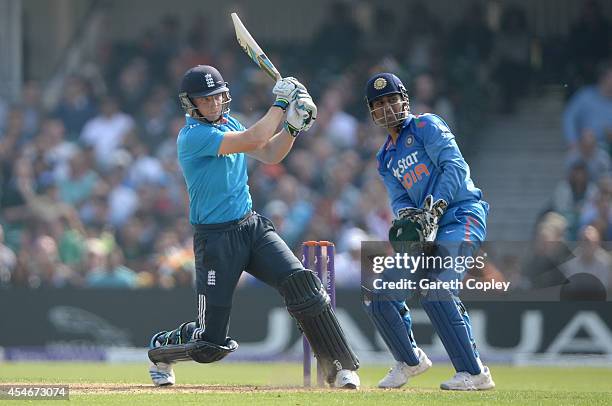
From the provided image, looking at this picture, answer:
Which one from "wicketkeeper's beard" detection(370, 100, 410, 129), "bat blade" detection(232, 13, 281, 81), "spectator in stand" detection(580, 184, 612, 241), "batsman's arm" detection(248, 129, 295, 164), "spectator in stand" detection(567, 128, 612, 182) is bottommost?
"spectator in stand" detection(580, 184, 612, 241)

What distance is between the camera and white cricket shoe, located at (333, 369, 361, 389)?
9.11m

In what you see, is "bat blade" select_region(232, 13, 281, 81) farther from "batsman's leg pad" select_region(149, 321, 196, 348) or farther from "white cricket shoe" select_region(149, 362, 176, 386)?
"white cricket shoe" select_region(149, 362, 176, 386)

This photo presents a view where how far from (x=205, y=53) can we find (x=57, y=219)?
4.51m

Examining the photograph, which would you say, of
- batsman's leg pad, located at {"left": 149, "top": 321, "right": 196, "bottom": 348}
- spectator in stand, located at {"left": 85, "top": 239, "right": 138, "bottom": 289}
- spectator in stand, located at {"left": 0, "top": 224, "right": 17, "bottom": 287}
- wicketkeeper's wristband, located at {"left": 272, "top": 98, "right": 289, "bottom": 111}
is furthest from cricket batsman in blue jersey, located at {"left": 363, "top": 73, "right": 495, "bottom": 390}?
spectator in stand, located at {"left": 0, "top": 224, "right": 17, "bottom": 287}

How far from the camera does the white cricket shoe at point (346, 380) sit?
29.9ft

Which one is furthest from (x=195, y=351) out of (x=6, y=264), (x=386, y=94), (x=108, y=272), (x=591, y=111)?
(x=591, y=111)

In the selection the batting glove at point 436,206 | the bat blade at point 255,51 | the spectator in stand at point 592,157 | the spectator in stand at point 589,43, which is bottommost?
the batting glove at point 436,206

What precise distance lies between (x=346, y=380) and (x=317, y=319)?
0.46 meters

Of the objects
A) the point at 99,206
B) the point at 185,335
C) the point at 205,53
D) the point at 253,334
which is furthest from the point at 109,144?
the point at 185,335

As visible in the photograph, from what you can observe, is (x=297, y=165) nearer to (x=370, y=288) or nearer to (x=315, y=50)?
(x=315, y=50)

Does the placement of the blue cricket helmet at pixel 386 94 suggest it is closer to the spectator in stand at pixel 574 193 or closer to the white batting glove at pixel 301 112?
the white batting glove at pixel 301 112

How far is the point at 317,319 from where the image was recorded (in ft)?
29.8

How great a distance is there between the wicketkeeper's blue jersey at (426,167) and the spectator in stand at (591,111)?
7.93 meters

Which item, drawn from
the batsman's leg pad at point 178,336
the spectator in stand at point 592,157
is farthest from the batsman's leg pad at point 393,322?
the spectator in stand at point 592,157
